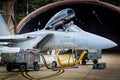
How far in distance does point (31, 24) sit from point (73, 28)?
64.0 feet

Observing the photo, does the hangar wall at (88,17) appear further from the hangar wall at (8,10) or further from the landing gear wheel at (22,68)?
the landing gear wheel at (22,68)

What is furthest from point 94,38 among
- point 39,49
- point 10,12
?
point 10,12

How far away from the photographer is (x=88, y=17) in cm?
4597

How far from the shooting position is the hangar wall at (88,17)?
36.9m

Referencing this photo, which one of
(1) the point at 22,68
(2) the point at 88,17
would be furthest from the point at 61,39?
(2) the point at 88,17

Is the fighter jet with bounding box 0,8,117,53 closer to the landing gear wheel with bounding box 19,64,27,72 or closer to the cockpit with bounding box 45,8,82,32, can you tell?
the cockpit with bounding box 45,8,82,32

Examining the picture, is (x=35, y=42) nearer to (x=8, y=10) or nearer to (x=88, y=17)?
(x=8, y=10)

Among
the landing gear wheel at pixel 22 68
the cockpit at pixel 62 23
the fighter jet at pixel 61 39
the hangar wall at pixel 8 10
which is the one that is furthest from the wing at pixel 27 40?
the hangar wall at pixel 8 10

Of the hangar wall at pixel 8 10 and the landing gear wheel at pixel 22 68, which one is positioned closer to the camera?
the landing gear wheel at pixel 22 68

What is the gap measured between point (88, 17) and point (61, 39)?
83.7ft

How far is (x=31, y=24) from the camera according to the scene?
4000 centimetres

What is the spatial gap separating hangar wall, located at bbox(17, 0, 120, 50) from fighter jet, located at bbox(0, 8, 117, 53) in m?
14.1

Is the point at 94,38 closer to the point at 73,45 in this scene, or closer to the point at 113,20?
the point at 73,45

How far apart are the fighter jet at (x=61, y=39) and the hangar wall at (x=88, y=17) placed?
1408 cm
